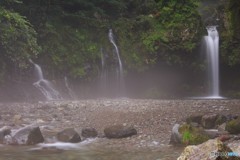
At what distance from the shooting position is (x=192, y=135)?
796 centimetres

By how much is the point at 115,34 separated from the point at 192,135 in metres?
13.5

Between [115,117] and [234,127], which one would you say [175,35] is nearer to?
[115,117]

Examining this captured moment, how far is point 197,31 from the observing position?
2025cm

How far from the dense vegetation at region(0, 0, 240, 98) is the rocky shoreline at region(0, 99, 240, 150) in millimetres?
3808

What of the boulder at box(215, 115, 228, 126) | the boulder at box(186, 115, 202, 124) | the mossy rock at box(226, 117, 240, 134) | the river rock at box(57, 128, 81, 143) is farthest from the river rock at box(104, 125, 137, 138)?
the boulder at box(215, 115, 228, 126)

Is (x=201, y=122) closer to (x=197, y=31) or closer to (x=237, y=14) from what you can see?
(x=237, y=14)

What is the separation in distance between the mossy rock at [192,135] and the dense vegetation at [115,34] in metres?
9.45

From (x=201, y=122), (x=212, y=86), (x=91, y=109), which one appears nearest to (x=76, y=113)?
(x=91, y=109)

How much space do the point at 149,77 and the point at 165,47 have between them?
189 cm

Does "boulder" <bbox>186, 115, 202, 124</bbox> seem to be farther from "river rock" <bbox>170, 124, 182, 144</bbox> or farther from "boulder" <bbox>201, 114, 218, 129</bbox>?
"river rock" <bbox>170, 124, 182, 144</bbox>

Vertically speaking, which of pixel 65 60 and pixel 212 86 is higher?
pixel 65 60

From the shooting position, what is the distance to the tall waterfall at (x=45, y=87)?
657 inches

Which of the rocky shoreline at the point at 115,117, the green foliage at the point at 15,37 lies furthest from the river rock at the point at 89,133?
the green foliage at the point at 15,37

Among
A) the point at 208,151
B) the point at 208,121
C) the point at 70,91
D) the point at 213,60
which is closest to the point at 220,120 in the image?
the point at 208,121
